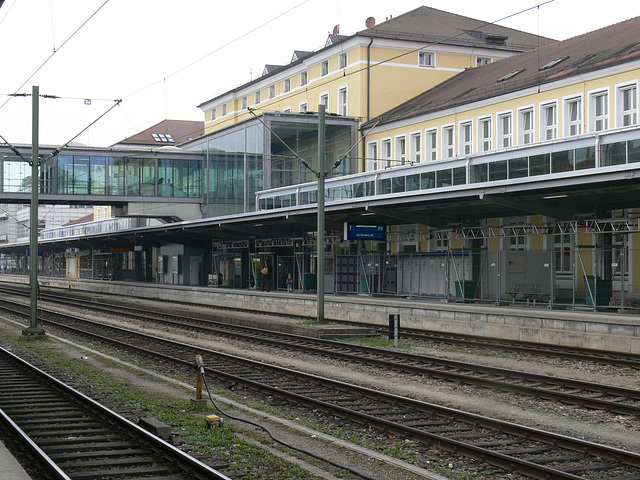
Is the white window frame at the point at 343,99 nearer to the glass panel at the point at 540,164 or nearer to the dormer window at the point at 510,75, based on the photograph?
the dormer window at the point at 510,75

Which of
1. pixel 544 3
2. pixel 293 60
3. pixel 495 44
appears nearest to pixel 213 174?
pixel 293 60

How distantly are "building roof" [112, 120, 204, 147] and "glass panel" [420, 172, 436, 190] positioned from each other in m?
59.4

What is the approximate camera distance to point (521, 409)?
36.4ft

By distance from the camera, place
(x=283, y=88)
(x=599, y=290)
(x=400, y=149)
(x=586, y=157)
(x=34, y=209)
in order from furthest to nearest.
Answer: (x=283, y=88), (x=400, y=149), (x=586, y=157), (x=599, y=290), (x=34, y=209)

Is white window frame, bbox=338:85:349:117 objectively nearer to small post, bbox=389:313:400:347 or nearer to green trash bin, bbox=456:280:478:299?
green trash bin, bbox=456:280:478:299

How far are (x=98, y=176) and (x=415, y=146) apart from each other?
68.8 ft

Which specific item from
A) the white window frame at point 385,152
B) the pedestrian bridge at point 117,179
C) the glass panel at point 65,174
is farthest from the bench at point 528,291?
the glass panel at point 65,174

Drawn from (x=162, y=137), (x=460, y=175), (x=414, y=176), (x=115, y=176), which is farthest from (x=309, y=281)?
(x=162, y=137)

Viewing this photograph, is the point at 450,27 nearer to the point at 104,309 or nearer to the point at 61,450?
the point at 104,309

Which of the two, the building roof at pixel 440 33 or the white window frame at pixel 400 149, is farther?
the building roof at pixel 440 33

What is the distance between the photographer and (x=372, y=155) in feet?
160

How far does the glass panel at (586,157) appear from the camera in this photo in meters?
25.2

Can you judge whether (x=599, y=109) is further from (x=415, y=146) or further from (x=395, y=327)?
(x=395, y=327)

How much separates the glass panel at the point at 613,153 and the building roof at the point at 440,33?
88.6ft
